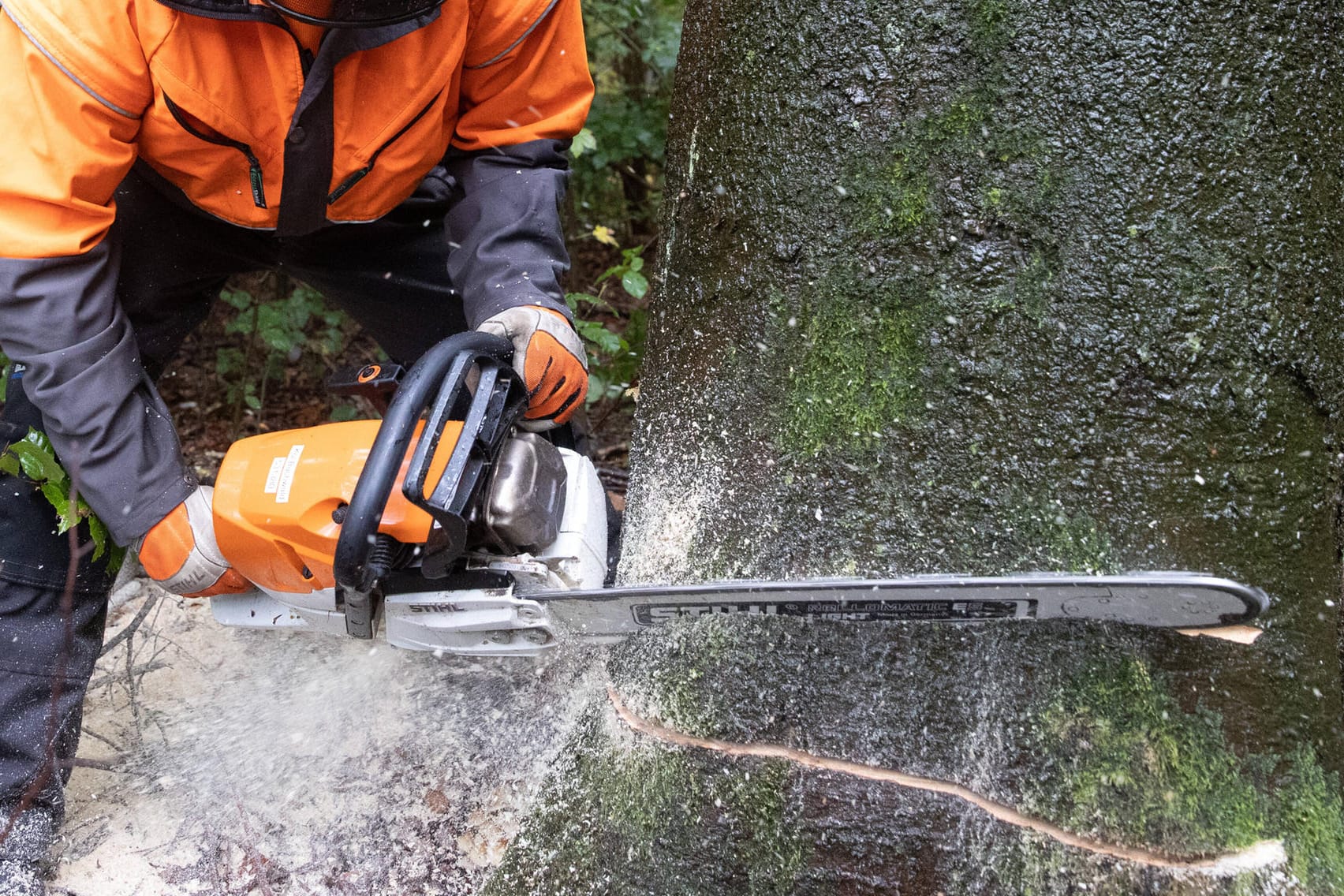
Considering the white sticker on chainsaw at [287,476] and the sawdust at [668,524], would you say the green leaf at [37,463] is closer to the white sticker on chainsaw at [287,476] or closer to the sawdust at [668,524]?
the white sticker on chainsaw at [287,476]

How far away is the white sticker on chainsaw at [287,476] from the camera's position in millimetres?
1660

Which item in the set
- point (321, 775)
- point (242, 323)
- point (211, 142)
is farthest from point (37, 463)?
point (242, 323)

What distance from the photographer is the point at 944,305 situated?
1.21 metres

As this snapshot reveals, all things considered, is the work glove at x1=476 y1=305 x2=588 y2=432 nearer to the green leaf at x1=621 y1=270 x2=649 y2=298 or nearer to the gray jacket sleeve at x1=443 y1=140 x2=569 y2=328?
the gray jacket sleeve at x1=443 y1=140 x2=569 y2=328

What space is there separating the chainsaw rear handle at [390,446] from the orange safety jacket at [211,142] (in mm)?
556

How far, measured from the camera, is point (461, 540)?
59.9 inches

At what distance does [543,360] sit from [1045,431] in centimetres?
104

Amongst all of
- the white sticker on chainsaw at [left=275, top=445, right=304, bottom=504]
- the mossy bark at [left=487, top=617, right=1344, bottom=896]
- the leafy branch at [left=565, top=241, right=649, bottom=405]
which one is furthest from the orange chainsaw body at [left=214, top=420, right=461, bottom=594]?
the leafy branch at [left=565, top=241, right=649, bottom=405]

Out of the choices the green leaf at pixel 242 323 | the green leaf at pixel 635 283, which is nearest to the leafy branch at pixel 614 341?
the green leaf at pixel 635 283

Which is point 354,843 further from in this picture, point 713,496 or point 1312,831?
point 1312,831

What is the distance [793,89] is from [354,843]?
157cm

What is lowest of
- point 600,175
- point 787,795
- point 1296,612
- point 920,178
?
point 600,175

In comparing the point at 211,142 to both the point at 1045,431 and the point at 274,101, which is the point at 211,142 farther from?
the point at 1045,431

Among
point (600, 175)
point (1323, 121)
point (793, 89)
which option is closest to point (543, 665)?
point (793, 89)
